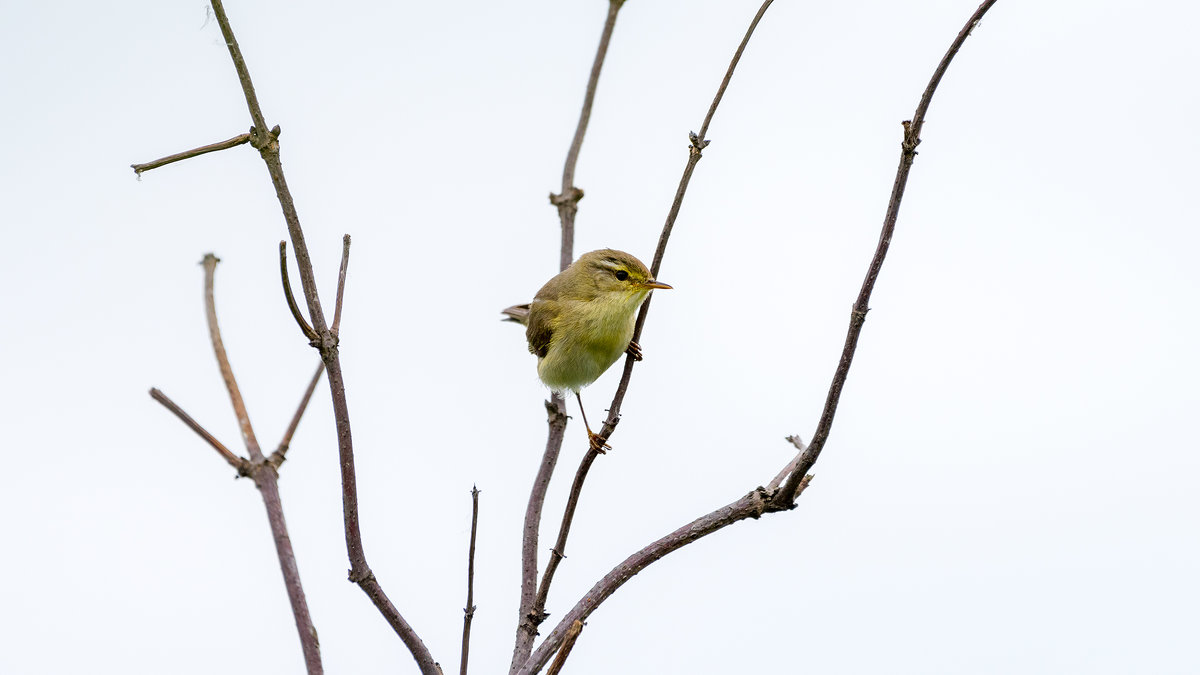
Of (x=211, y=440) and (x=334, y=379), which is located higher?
(x=334, y=379)

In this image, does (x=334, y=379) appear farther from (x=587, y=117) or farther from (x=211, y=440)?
(x=587, y=117)

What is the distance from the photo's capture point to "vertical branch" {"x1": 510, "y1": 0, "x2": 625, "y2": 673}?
2223 millimetres

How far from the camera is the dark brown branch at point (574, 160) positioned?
3324 millimetres

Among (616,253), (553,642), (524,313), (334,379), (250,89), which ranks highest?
(524,313)

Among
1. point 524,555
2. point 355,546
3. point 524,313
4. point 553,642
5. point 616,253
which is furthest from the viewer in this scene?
point 524,313

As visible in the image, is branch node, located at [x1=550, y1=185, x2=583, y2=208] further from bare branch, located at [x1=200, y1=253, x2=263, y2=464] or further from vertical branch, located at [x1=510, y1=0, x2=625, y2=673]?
bare branch, located at [x1=200, y1=253, x2=263, y2=464]

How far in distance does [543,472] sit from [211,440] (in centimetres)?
142

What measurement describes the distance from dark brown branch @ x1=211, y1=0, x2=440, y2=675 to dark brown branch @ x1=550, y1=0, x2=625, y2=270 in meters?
1.88

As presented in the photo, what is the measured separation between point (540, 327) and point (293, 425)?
308 centimetres

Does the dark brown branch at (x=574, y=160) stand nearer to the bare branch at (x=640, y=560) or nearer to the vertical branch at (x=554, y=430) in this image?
the vertical branch at (x=554, y=430)

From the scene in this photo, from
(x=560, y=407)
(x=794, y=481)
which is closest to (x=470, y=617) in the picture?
(x=794, y=481)

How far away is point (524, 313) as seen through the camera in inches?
220

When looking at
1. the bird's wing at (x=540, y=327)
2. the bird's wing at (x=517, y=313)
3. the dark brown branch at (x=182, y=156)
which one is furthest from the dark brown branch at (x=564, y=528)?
the bird's wing at (x=517, y=313)

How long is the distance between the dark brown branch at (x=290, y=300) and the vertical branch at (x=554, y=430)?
32.4 inches
